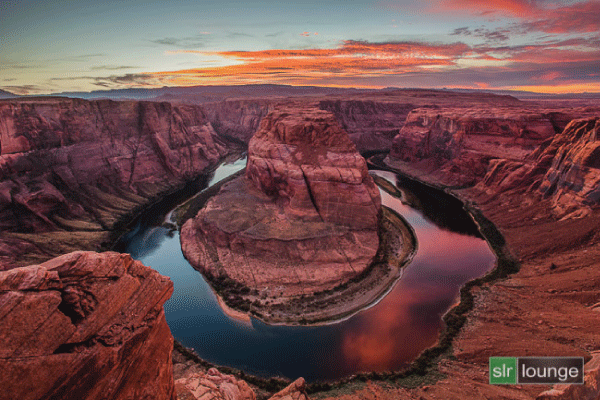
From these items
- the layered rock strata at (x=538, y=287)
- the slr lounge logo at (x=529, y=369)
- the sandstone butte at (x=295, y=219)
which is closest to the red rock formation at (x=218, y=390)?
the layered rock strata at (x=538, y=287)

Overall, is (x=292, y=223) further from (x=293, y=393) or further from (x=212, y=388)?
(x=212, y=388)

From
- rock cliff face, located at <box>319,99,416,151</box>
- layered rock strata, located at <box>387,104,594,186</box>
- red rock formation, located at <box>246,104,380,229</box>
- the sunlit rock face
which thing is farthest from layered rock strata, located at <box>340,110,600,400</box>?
rock cliff face, located at <box>319,99,416,151</box>

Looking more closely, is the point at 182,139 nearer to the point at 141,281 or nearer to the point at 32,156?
the point at 32,156

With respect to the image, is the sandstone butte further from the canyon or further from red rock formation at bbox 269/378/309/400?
red rock formation at bbox 269/378/309/400

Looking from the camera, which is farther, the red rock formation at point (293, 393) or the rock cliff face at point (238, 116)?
the rock cliff face at point (238, 116)

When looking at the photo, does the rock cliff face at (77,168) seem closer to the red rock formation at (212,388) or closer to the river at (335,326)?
the river at (335,326)

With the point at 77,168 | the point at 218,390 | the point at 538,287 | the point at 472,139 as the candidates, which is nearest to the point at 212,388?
the point at 218,390

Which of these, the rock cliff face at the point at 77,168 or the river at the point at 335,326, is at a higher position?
the rock cliff face at the point at 77,168
